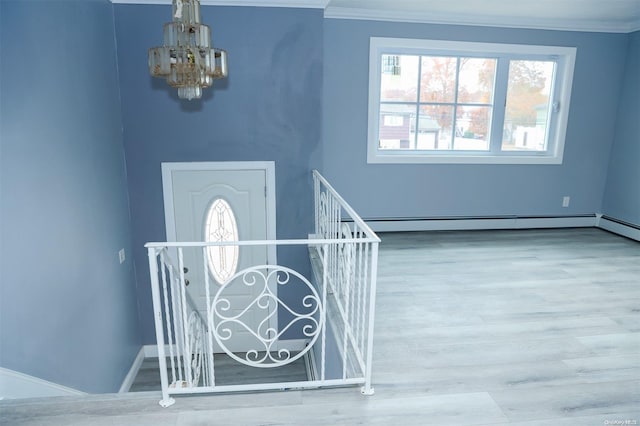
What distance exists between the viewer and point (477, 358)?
7.84 ft

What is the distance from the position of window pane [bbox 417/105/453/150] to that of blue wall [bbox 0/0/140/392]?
333 cm

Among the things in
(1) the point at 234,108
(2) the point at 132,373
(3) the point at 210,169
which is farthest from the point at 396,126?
(2) the point at 132,373

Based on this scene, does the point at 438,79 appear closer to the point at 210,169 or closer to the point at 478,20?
the point at 478,20

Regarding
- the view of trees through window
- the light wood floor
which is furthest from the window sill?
the light wood floor

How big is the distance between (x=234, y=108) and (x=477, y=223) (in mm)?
3270

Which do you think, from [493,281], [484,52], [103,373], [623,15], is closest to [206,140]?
[103,373]

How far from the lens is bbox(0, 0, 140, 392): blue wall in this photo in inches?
83.6

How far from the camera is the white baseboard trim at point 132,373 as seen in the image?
371 cm

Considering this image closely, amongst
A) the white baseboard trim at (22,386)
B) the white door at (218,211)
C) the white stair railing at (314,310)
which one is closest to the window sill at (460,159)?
the white stair railing at (314,310)

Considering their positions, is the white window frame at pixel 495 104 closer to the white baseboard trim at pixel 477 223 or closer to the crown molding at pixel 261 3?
the white baseboard trim at pixel 477 223

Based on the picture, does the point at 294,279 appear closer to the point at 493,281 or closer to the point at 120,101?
the point at 493,281

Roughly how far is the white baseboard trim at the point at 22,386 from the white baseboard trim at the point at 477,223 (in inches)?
135

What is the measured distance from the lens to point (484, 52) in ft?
14.8

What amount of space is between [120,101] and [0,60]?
5.65ft
